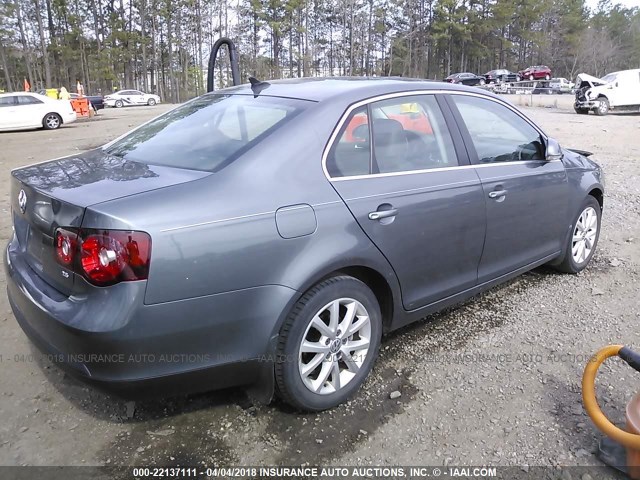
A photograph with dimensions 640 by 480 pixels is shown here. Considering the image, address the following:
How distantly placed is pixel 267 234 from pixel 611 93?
23.1 m

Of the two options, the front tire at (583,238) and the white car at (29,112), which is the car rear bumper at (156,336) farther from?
the white car at (29,112)

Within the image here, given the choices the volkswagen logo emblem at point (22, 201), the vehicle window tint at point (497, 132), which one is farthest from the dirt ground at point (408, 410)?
the vehicle window tint at point (497, 132)

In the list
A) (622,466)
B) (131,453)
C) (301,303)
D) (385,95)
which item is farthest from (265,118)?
(622,466)

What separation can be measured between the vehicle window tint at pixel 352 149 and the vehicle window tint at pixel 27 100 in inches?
769

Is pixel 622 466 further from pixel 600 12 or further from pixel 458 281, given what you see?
pixel 600 12

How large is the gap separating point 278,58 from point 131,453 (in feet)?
210

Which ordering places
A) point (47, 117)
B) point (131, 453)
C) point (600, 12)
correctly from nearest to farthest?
point (131, 453), point (47, 117), point (600, 12)

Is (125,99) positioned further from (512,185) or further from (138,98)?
(512,185)

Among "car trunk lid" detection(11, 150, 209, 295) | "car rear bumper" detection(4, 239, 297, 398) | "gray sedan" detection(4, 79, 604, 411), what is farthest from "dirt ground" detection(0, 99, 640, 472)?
"car trunk lid" detection(11, 150, 209, 295)

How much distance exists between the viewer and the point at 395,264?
2.80 m

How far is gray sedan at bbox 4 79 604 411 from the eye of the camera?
208 centimetres

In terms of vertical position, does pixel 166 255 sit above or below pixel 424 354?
above

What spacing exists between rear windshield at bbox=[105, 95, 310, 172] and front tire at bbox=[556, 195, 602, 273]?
2755 millimetres

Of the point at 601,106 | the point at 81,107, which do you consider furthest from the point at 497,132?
the point at 81,107
